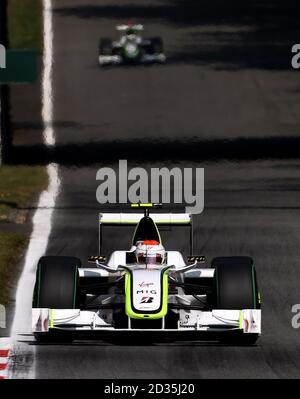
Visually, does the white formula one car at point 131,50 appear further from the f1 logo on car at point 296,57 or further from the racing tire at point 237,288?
the racing tire at point 237,288

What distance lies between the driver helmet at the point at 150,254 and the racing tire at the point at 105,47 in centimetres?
2785

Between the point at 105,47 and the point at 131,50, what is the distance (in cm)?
80

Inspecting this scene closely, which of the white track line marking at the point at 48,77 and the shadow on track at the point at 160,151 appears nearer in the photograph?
the shadow on track at the point at 160,151

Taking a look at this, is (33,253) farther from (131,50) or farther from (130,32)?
(130,32)

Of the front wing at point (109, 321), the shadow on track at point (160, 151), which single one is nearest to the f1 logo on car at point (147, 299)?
the front wing at point (109, 321)

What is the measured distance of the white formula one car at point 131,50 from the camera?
177ft

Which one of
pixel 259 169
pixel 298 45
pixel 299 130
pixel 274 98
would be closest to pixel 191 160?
pixel 259 169

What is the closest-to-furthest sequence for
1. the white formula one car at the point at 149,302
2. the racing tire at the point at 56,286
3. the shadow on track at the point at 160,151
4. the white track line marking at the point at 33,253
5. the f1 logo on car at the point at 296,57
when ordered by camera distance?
the white track line marking at the point at 33,253
the white formula one car at the point at 149,302
the racing tire at the point at 56,286
the shadow on track at the point at 160,151
the f1 logo on car at the point at 296,57

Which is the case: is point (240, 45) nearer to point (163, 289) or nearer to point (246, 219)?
point (246, 219)

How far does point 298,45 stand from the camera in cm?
5644

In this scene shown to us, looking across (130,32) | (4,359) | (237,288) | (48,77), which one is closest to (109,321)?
(4,359)

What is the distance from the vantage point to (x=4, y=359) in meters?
24.8

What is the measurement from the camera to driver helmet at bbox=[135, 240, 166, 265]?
2648 centimetres

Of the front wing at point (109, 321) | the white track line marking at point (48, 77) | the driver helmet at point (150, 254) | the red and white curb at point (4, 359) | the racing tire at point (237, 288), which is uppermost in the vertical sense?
the white track line marking at point (48, 77)
